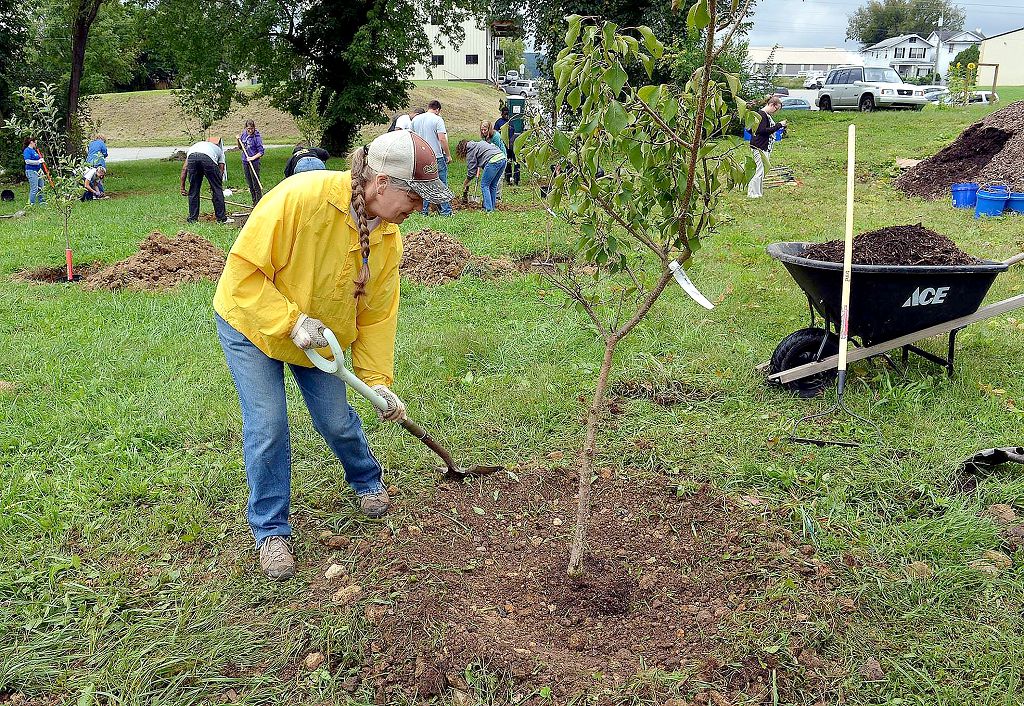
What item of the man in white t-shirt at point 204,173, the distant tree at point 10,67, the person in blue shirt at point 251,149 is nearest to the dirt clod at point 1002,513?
the man in white t-shirt at point 204,173

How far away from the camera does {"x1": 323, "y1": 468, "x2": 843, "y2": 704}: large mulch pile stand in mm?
2754

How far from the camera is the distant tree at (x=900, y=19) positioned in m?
80.9

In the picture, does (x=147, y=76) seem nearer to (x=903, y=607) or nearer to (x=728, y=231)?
(x=728, y=231)

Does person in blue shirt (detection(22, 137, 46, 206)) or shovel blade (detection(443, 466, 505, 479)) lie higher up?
person in blue shirt (detection(22, 137, 46, 206))

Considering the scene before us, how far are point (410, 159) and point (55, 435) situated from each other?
3.01 m

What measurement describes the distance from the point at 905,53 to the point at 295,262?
8281 cm

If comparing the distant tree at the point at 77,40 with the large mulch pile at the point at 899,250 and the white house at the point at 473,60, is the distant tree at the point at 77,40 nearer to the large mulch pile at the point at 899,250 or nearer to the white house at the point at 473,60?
the large mulch pile at the point at 899,250

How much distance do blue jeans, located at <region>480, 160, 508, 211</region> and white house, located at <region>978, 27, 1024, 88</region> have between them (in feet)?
154

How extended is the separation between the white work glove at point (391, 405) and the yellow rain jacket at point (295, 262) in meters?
0.35

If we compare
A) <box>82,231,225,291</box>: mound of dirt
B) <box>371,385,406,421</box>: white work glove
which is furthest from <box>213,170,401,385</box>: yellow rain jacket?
<box>82,231,225,291</box>: mound of dirt

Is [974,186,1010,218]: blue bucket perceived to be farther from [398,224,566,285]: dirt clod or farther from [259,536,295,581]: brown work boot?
[259,536,295,581]: brown work boot

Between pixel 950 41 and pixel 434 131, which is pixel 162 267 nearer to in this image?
pixel 434 131

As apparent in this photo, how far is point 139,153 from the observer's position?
25.7 metres

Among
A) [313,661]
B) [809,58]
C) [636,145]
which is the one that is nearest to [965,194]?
[636,145]
